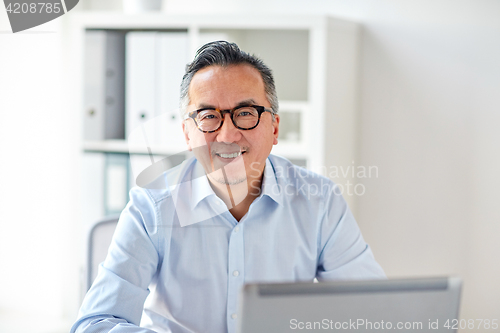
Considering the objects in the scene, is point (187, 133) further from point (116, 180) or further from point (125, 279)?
point (116, 180)

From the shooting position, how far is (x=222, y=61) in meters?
1.17

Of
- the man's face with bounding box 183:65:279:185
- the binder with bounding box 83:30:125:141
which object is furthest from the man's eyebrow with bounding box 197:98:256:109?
the binder with bounding box 83:30:125:141

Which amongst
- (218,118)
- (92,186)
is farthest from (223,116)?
(92,186)

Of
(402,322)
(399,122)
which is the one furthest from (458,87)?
(402,322)

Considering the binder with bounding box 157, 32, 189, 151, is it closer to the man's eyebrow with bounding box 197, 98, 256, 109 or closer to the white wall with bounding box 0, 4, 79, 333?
the white wall with bounding box 0, 4, 79, 333

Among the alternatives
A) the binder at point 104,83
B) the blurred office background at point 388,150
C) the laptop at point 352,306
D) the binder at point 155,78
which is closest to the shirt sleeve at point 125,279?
the laptop at point 352,306

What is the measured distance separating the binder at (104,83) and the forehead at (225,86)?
1.09 metres

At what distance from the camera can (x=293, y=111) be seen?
82.0 inches

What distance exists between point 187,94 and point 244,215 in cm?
37

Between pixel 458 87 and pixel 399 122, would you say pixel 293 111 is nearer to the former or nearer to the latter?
pixel 399 122

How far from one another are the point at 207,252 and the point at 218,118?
35cm

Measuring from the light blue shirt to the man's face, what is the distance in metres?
0.07

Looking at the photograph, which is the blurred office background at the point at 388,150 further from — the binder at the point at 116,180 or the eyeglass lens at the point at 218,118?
the eyeglass lens at the point at 218,118

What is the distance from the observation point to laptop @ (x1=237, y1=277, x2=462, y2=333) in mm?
580
